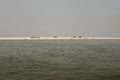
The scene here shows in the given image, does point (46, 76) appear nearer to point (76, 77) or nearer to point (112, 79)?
point (76, 77)

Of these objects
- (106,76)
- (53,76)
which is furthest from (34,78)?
(106,76)

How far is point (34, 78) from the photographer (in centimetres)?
1914

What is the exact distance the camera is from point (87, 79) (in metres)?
18.6

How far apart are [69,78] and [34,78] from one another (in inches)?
121

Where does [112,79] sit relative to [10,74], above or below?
below

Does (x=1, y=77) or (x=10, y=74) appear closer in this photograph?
(x=1, y=77)

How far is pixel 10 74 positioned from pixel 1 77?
1809mm

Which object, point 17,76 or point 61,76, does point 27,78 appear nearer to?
point 17,76

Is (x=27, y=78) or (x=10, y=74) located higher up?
(x=10, y=74)

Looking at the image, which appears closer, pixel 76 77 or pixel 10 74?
pixel 76 77

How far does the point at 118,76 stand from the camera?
64.4ft

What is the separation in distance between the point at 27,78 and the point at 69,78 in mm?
3677

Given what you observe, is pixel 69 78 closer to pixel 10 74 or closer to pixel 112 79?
pixel 112 79

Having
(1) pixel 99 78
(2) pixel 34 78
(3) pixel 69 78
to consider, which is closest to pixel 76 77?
(3) pixel 69 78
